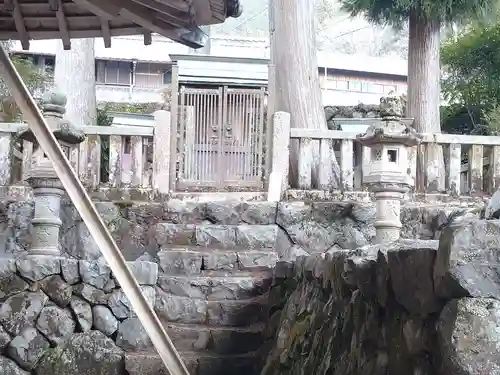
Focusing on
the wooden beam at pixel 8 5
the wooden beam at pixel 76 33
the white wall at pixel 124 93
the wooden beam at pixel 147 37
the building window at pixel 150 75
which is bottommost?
the wooden beam at pixel 147 37

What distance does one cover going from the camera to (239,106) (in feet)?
28.3

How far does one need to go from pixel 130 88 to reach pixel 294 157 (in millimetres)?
11905

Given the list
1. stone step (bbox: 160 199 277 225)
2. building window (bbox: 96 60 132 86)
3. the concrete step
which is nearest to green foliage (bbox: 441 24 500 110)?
stone step (bbox: 160 199 277 225)

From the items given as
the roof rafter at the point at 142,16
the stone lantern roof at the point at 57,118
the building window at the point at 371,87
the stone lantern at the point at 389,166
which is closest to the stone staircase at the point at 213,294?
the stone lantern at the point at 389,166

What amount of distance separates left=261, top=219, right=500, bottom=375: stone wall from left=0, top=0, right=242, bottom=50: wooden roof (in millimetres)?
1450

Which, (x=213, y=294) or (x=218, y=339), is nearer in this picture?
(x=218, y=339)

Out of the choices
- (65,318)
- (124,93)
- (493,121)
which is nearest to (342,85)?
(124,93)

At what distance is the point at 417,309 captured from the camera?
6.79 feet

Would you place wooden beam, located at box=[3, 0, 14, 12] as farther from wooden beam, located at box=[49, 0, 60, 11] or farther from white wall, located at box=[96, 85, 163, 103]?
white wall, located at box=[96, 85, 163, 103]

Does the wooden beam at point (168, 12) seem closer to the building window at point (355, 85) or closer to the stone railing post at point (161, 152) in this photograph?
the stone railing post at point (161, 152)

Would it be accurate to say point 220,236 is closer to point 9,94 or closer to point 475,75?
point 9,94

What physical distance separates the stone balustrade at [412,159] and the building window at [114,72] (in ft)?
42.3

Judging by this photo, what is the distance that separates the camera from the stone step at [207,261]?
679cm

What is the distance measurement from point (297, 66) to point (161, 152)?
304 centimetres
